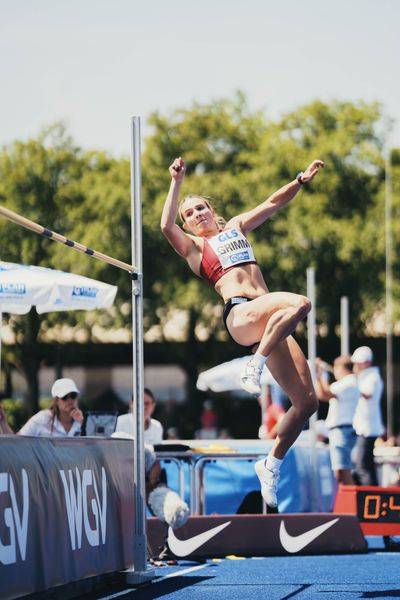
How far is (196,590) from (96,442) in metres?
1.23

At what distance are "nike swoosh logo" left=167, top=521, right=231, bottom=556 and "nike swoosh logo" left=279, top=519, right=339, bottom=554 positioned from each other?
0.78m

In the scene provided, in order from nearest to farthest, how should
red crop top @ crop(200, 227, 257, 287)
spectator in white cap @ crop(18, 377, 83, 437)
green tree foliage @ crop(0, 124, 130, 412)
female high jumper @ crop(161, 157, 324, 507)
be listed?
female high jumper @ crop(161, 157, 324, 507) → red crop top @ crop(200, 227, 257, 287) → spectator in white cap @ crop(18, 377, 83, 437) → green tree foliage @ crop(0, 124, 130, 412)

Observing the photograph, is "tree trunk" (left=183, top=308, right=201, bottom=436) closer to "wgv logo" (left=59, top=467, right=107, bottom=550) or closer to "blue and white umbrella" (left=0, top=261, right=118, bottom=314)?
"blue and white umbrella" (left=0, top=261, right=118, bottom=314)

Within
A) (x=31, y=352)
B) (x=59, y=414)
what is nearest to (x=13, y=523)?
(x=59, y=414)

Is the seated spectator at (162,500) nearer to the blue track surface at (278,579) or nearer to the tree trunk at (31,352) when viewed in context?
the blue track surface at (278,579)

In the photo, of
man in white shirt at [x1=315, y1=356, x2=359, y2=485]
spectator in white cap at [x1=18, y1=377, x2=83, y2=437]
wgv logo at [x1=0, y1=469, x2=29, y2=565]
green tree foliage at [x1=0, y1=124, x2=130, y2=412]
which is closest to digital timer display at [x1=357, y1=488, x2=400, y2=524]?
man in white shirt at [x1=315, y1=356, x2=359, y2=485]

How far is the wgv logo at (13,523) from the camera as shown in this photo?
22.5 ft

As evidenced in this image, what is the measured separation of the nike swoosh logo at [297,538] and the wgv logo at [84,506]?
3.65 metres

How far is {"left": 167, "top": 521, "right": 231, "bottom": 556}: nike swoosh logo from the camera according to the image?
37.9 feet

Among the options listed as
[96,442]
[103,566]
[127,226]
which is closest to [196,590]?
[103,566]

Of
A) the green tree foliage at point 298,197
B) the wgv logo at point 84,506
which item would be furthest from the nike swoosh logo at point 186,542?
the green tree foliage at point 298,197

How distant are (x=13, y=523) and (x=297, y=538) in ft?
18.4

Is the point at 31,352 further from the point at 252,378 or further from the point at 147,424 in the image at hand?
the point at 252,378

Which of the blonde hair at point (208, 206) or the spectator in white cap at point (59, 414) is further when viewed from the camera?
the spectator in white cap at point (59, 414)
